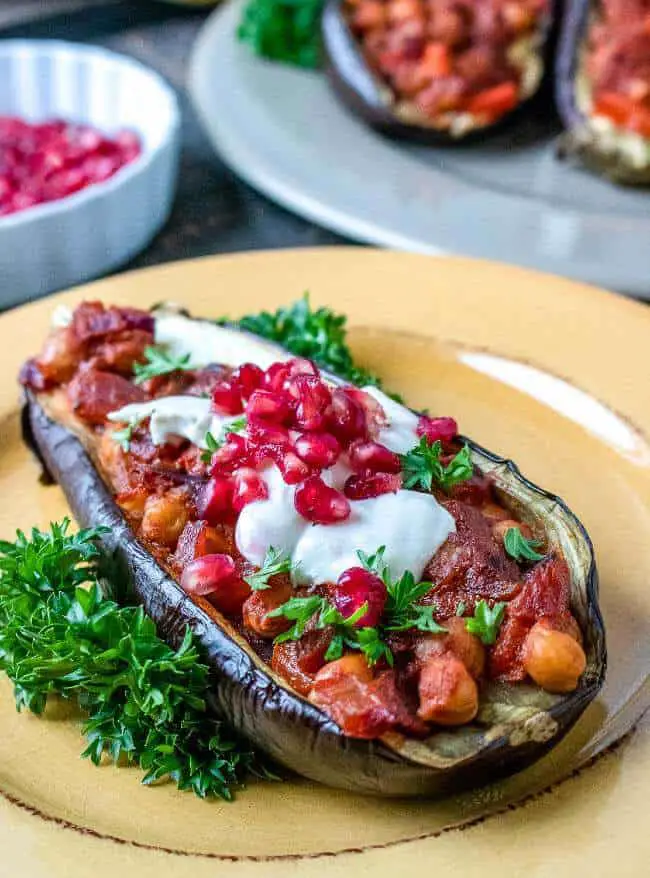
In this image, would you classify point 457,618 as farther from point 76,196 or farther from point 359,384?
point 76,196

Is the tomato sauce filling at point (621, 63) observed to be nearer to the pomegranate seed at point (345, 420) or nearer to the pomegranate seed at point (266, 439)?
the pomegranate seed at point (345, 420)

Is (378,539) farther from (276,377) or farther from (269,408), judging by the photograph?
(276,377)

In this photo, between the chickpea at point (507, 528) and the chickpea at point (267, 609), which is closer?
the chickpea at point (267, 609)

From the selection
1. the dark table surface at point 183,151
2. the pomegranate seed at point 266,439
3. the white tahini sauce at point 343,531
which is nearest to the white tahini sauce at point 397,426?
the white tahini sauce at point 343,531

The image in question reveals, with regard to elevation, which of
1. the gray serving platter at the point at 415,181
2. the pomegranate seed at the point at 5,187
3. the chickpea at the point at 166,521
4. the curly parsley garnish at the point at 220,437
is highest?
the curly parsley garnish at the point at 220,437

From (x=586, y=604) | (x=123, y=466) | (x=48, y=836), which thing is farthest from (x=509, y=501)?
(x=48, y=836)

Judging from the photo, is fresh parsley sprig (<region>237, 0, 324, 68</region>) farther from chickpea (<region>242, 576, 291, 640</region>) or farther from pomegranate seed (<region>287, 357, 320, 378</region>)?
chickpea (<region>242, 576, 291, 640</region>)

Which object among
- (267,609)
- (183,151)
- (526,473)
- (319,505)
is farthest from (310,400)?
(183,151)

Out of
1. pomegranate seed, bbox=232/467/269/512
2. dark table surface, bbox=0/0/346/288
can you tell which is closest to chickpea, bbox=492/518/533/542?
pomegranate seed, bbox=232/467/269/512
